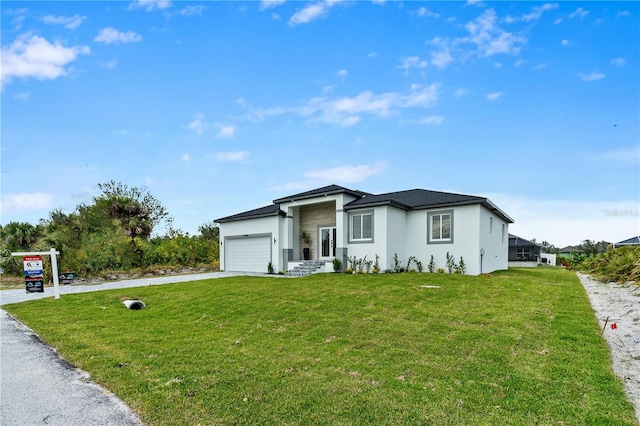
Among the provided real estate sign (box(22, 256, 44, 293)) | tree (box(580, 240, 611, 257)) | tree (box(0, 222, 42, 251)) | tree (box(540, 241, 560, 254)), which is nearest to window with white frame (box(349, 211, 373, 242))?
real estate sign (box(22, 256, 44, 293))

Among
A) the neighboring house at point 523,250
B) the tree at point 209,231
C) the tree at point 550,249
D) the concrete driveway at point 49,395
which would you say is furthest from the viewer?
the tree at point 550,249

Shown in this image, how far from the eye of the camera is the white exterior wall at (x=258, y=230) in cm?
1912

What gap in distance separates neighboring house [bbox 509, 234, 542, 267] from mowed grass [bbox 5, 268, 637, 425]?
33471 millimetres

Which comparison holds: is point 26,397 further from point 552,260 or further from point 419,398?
point 552,260

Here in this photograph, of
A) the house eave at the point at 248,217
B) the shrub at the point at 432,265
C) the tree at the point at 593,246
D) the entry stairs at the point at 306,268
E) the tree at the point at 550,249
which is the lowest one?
the tree at the point at 550,249

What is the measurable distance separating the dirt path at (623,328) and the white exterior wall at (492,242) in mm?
4520

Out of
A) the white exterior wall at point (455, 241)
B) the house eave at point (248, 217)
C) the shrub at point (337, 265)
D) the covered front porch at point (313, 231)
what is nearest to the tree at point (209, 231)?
the house eave at point (248, 217)

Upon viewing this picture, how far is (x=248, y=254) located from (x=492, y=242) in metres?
13.9

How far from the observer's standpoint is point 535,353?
5285mm

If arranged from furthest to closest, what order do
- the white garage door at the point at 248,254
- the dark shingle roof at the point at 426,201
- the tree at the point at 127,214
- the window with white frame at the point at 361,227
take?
1. the tree at the point at 127,214
2. the white garage door at the point at 248,254
3. the window with white frame at the point at 361,227
4. the dark shingle roof at the point at 426,201

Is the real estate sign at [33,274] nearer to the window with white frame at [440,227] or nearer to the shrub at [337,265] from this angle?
the shrub at [337,265]

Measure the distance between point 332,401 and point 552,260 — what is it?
142 feet

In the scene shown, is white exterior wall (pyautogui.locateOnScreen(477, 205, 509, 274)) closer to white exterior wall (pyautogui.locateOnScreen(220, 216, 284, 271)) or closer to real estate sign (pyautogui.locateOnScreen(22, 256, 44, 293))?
white exterior wall (pyautogui.locateOnScreen(220, 216, 284, 271))

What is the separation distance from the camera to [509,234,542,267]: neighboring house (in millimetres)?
39188
